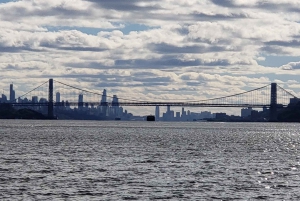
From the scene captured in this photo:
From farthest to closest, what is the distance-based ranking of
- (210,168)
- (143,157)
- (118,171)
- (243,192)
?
(143,157) → (210,168) → (118,171) → (243,192)

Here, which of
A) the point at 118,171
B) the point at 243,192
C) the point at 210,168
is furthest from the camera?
the point at 210,168

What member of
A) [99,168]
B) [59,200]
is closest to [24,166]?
[99,168]

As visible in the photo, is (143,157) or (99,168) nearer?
(99,168)

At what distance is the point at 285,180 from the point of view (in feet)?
156

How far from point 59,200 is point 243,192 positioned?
10.3 meters

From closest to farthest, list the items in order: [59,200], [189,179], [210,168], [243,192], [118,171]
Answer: [59,200] < [243,192] < [189,179] < [118,171] < [210,168]

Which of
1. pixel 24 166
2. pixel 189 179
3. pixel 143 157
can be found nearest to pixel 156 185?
pixel 189 179

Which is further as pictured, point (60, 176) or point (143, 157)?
point (143, 157)

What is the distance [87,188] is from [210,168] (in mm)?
15552

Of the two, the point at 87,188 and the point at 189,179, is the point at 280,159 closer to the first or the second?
the point at 189,179

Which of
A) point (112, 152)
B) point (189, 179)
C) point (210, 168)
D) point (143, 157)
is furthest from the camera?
point (112, 152)

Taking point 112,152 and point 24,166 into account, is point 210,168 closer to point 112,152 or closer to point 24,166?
point 24,166

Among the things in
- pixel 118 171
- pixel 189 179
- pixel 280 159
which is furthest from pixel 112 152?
pixel 189 179

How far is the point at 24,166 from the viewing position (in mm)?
54812
